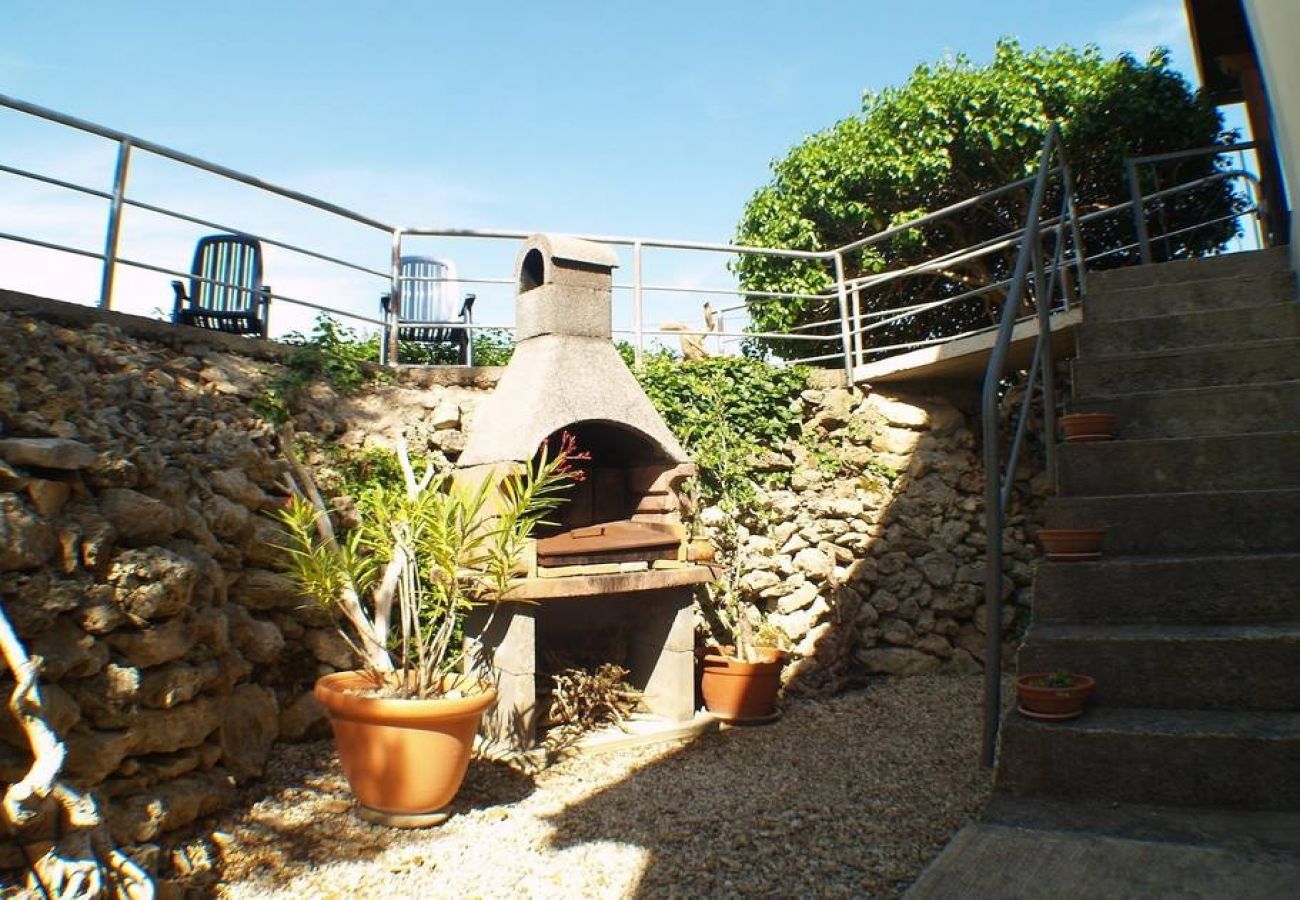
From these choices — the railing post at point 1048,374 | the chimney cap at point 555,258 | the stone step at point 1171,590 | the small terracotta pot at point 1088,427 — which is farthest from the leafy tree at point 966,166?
the stone step at point 1171,590

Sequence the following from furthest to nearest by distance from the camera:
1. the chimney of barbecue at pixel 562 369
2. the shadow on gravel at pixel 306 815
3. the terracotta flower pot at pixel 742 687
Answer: the terracotta flower pot at pixel 742 687 < the chimney of barbecue at pixel 562 369 < the shadow on gravel at pixel 306 815

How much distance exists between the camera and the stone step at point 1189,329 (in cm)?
357

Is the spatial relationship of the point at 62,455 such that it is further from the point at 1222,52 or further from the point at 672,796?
the point at 1222,52

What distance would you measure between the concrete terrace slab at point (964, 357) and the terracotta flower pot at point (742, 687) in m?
2.50

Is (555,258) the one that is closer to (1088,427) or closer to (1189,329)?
(1088,427)

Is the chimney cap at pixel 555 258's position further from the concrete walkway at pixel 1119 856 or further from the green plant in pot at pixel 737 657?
the concrete walkway at pixel 1119 856

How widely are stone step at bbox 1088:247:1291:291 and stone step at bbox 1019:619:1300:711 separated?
8.82ft

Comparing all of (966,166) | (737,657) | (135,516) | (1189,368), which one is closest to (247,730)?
(135,516)

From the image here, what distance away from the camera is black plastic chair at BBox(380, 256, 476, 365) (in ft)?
20.5

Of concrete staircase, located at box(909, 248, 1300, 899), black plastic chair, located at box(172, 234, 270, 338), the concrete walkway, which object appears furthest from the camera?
black plastic chair, located at box(172, 234, 270, 338)

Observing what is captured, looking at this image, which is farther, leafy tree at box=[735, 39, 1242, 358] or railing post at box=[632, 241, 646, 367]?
leafy tree at box=[735, 39, 1242, 358]

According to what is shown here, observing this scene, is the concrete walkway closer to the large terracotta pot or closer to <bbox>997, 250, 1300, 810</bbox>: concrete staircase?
<bbox>997, 250, 1300, 810</bbox>: concrete staircase

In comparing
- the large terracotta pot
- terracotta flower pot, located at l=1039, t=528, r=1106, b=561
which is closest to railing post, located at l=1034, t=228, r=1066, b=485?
terracotta flower pot, located at l=1039, t=528, r=1106, b=561

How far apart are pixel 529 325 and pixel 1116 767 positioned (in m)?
3.72
